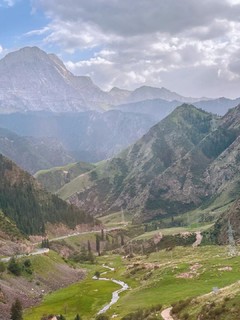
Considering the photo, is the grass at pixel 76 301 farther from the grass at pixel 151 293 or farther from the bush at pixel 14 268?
the bush at pixel 14 268

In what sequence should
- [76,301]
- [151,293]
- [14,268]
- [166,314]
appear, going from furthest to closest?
[14,268]
[76,301]
[151,293]
[166,314]

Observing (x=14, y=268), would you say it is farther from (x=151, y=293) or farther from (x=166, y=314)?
Result: (x=166, y=314)

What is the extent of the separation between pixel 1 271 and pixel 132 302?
4566 cm

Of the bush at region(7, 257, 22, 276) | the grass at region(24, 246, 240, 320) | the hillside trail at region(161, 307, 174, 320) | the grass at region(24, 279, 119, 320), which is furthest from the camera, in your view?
the bush at region(7, 257, 22, 276)

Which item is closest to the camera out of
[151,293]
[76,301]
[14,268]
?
[151,293]

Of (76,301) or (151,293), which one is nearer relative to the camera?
(151,293)

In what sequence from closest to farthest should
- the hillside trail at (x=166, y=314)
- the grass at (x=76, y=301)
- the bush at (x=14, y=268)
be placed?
the hillside trail at (x=166, y=314), the grass at (x=76, y=301), the bush at (x=14, y=268)

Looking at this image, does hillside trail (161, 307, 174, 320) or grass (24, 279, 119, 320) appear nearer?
hillside trail (161, 307, 174, 320)

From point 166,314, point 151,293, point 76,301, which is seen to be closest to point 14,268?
point 76,301

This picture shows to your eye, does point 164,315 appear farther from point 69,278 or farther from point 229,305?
point 69,278

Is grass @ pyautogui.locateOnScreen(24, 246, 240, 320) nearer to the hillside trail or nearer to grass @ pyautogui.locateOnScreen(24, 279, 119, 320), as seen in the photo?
grass @ pyautogui.locateOnScreen(24, 279, 119, 320)

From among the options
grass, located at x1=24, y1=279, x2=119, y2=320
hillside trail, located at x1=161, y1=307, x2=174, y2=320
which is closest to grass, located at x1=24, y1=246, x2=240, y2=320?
grass, located at x1=24, y1=279, x2=119, y2=320

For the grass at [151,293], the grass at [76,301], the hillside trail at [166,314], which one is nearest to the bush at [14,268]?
the grass at [76,301]

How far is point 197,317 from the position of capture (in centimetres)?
5191
